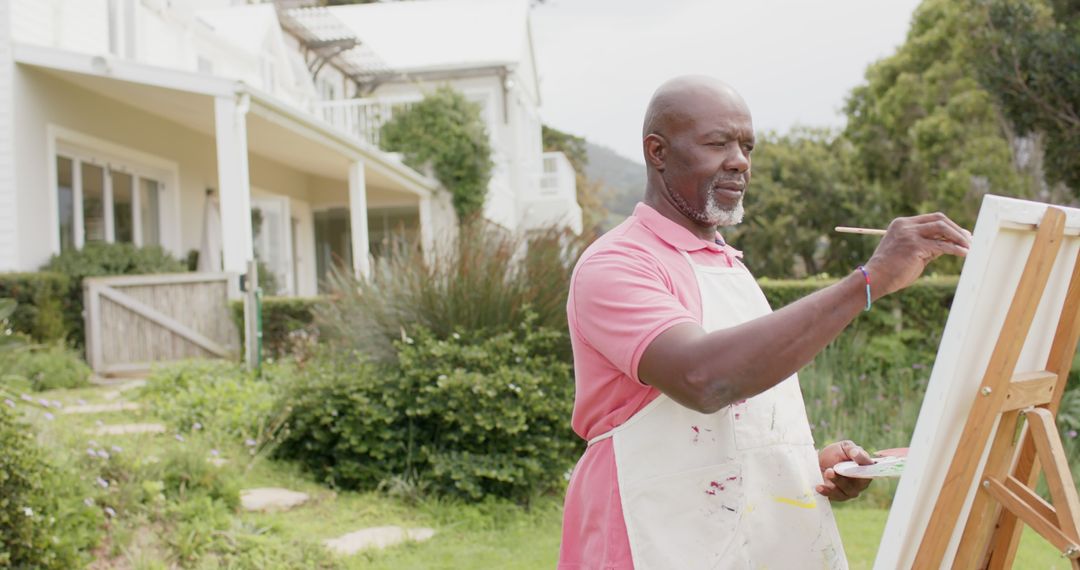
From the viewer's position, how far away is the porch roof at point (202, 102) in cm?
1006

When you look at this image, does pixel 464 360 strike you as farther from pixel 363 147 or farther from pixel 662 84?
pixel 363 147

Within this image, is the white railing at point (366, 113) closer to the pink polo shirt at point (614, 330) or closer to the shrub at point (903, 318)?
the shrub at point (903, 318)

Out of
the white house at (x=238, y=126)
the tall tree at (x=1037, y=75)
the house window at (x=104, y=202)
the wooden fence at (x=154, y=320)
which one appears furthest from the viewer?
the tall tree at (x=1037, y=75)

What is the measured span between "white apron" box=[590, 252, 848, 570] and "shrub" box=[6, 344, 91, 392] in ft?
24.0

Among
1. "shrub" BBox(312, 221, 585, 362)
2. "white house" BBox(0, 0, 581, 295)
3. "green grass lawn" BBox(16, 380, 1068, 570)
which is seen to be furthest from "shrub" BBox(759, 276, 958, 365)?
"shrub" BBox(312, 221, 585, 362)

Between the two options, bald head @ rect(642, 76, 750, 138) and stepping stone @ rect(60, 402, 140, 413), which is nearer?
bald head @ rect(642, 76, 750, 138)

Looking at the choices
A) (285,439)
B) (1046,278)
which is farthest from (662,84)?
(285,439)

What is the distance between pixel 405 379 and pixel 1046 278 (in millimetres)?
4807

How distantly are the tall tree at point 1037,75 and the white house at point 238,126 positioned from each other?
576cm

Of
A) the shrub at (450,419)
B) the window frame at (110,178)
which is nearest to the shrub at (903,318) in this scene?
the shrub at (450,419)

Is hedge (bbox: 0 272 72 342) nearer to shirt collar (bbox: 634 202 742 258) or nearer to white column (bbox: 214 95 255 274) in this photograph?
white column (bbox: 214 95 255 274)

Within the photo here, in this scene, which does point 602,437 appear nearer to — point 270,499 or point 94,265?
point 270,499

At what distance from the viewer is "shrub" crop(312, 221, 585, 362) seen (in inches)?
250

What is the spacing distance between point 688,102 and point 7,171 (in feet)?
31.5
